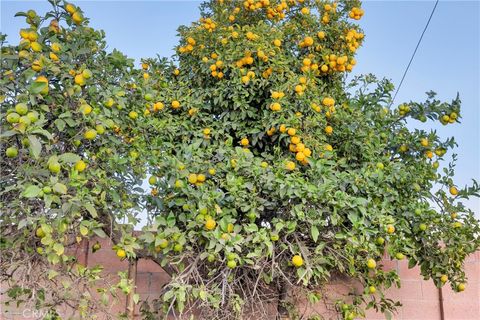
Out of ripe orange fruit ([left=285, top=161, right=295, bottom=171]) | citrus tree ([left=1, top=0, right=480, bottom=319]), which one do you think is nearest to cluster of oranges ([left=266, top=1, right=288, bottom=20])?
citrus tree ([left=1, top=0, right=480, bottom=319])

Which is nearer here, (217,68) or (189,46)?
(217,68)

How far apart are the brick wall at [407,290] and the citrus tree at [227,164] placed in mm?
171

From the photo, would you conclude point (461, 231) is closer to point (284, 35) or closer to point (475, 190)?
point (475, 190)

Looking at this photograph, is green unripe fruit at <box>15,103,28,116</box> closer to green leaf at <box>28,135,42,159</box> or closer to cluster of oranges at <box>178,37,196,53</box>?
green leaf at <box>28,135,42,159</box>

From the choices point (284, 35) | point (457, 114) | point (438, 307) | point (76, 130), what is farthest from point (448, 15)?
point (76, 130)

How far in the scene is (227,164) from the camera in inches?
87.7

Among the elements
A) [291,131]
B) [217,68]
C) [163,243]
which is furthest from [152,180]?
[217,68]

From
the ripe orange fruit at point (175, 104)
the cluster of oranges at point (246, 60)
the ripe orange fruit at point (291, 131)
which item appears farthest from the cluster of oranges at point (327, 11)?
the ripe orange fruit at point (175, 104)

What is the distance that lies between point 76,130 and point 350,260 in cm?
137

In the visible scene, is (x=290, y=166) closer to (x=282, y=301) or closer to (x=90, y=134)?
(x=282, y=301)

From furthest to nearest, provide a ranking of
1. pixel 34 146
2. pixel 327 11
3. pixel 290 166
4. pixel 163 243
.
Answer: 1. pixel 327 11
2. pixel 290 166
3. pixel 163 243
4. pixel 34 146

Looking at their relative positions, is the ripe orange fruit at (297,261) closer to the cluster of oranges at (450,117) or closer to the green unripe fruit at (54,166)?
the green unripe fruit at (54,166)

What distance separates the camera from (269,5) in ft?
9.62

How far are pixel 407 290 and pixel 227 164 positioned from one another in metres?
1.51
